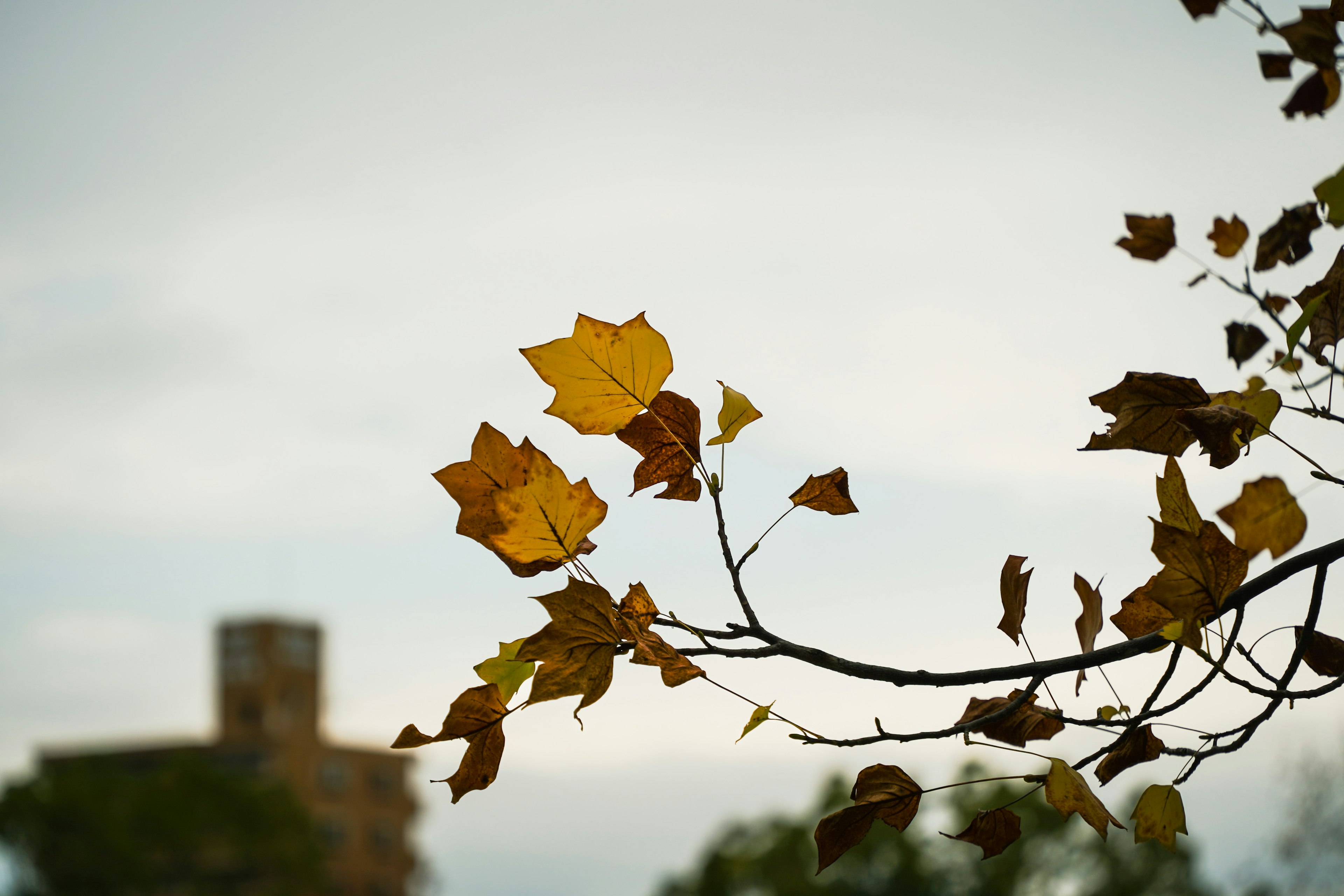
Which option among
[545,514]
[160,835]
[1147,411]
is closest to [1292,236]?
Result: [1147,411]

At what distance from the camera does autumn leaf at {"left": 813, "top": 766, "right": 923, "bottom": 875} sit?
0.76m

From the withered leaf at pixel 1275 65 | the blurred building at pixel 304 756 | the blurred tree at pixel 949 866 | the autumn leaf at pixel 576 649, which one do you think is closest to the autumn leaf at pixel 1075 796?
the autumn leaf at pixel 576 649

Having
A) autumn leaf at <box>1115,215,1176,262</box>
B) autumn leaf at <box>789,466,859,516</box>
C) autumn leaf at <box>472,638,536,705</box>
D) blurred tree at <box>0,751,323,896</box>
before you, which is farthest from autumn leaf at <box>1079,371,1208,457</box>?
blurred tree at <box>0,751,323,896</box>

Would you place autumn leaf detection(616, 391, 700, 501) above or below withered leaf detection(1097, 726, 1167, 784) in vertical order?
above

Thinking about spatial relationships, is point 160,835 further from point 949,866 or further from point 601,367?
point 601,367

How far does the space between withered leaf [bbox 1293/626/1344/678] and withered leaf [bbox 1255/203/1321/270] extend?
1.16ft

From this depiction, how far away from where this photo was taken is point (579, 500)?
0.74 metres

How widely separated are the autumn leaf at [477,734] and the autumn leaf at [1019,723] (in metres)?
0.34

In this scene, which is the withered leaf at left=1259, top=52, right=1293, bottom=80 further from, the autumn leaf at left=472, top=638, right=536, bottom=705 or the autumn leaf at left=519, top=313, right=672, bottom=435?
the autumn leaf at left=472, top=638, right=536, bottom=705

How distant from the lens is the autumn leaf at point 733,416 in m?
0.80

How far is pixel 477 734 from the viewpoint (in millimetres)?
754

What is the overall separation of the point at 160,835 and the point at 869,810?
28.4 meters

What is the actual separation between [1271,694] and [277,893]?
27.5 metres

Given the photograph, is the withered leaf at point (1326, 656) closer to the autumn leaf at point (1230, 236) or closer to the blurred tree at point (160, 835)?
the autumn leaf at point (1230, 236)
